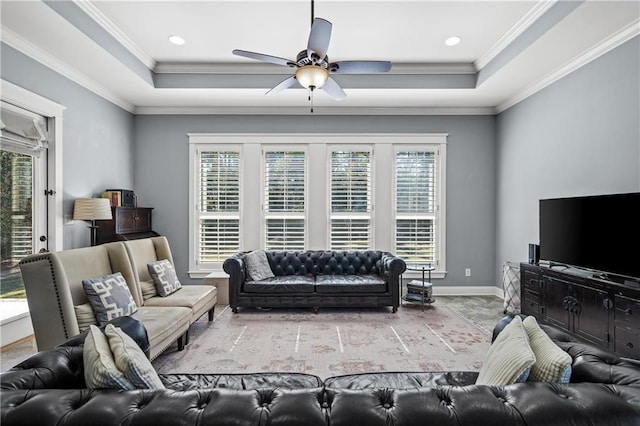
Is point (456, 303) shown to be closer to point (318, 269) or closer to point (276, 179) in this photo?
point (318, 269)

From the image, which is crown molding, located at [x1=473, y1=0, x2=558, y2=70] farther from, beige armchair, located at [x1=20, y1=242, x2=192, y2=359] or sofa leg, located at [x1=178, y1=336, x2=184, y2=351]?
sofa leg, located at [x1=178, y1=336, x2=184, y2=351]

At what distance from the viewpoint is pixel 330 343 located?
11.6ft

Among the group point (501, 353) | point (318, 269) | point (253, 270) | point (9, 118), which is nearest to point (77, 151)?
point (9, 118)

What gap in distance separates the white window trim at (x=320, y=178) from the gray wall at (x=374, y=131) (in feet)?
0.33

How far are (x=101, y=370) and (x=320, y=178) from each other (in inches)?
181

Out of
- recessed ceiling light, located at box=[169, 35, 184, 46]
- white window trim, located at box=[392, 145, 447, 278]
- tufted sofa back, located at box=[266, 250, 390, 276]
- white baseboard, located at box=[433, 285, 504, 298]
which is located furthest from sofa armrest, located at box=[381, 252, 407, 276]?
recessed ceiling light, located at box=[169, 35, 184, 46]

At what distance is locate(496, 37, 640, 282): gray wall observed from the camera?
3244 mm

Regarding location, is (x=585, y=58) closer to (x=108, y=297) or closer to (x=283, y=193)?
(x=283, y=193)

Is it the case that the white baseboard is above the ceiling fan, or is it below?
below

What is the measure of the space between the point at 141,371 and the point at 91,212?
345cm

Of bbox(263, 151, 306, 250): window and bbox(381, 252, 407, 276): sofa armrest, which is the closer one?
→ bbox(381, 252, 407, 276): sofa armrest

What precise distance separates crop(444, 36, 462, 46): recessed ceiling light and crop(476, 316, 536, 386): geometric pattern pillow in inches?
138

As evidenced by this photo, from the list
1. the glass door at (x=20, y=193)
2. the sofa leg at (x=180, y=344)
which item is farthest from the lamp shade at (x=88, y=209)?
the sofa leg at (x=180, y=344)

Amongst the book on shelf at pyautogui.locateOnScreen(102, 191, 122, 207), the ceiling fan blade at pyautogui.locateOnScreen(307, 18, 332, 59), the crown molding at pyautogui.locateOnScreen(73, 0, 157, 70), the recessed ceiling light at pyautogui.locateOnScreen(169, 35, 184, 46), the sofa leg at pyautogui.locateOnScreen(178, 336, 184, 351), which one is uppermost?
the recessed ceiling light at pyautogui.locateOnScreen(169, 35, 184, 46)
